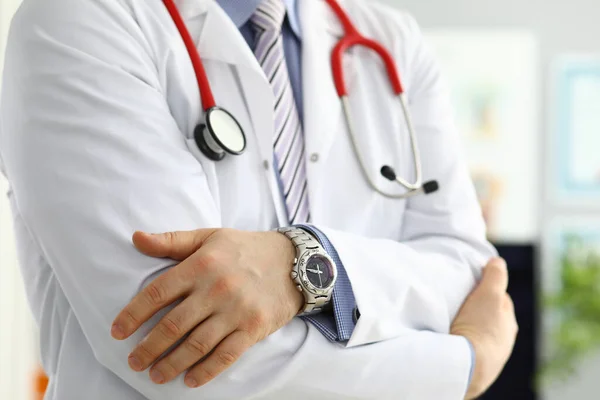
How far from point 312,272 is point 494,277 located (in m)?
0.37

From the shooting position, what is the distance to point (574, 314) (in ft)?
11.1

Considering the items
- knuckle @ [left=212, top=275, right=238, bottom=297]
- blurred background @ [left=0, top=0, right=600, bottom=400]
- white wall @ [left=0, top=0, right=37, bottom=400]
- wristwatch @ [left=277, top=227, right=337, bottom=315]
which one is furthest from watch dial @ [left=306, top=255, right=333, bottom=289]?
blurred background @ [left=0, top=0, right=600, bottom=400]

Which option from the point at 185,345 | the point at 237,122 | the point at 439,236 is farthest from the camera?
the point at 439,236

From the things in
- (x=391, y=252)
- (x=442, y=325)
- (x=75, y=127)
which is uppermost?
(x=75, y=127)

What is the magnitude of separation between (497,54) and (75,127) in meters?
3.07

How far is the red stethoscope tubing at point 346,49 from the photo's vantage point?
118 cm

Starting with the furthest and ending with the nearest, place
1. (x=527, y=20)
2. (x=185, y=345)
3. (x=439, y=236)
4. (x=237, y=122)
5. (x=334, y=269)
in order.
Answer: (x=527, y=20) → (x=439, y=236) → (x=237, y=122) → (x=334, y=269) → (x=185, y=345)

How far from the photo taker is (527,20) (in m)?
3.59

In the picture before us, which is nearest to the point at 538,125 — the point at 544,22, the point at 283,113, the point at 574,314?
the point at 544,22

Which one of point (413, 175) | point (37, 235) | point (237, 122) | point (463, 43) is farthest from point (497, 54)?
point (37, 235)

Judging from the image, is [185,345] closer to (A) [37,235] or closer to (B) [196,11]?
(A) [37,235]

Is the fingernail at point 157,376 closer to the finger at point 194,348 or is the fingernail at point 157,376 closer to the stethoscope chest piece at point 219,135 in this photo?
the finger at point 194,348

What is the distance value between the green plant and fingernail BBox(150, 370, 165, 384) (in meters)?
2.87

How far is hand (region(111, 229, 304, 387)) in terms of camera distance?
804 millimetres
